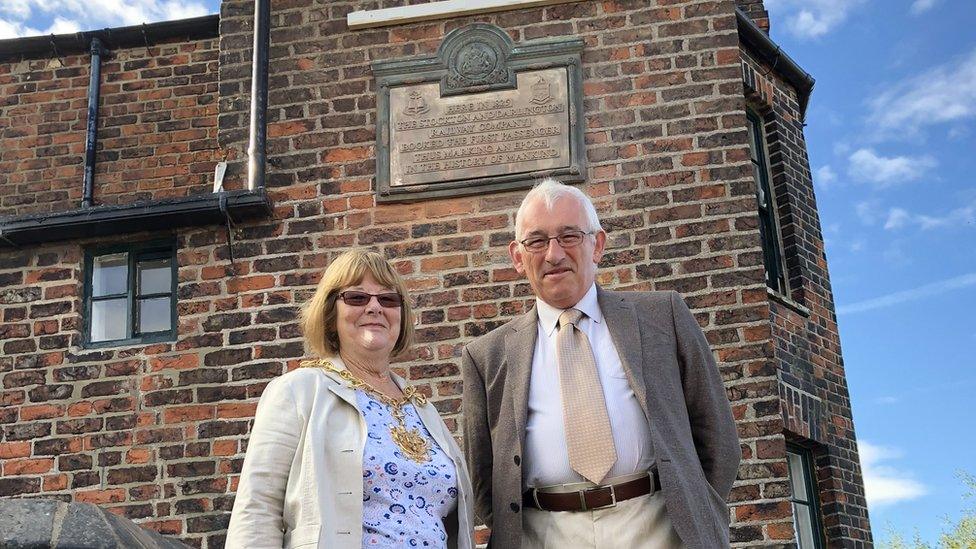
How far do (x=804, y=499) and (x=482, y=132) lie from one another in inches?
144

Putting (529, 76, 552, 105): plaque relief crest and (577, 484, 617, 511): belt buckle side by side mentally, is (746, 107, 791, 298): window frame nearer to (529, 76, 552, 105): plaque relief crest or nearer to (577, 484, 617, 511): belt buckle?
(529, 76, 552, 105): plaque relief crest

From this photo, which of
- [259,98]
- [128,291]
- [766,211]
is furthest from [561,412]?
[766,211]

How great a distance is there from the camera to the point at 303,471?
116 inches

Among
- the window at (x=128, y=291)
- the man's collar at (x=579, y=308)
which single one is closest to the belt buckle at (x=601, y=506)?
the man's collar at (x=579, y=308)

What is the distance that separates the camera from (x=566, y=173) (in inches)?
241

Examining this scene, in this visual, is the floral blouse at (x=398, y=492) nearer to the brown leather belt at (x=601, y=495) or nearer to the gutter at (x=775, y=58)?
the brown leather belt at (x=601, y=495)

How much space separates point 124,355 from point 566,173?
2.85 metres

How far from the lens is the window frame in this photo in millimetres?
8078

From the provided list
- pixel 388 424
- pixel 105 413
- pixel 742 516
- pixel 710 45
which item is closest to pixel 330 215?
pixel 105 413

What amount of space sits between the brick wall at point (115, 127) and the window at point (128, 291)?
108 cm

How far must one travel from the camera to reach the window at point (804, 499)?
7.50 metres

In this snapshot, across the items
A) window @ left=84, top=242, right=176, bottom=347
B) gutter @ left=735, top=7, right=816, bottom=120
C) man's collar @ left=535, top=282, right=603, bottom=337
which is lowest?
man's collar @ left=535, top=282, right=603, bottom=337

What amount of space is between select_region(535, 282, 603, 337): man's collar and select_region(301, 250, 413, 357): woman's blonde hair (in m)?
0.48

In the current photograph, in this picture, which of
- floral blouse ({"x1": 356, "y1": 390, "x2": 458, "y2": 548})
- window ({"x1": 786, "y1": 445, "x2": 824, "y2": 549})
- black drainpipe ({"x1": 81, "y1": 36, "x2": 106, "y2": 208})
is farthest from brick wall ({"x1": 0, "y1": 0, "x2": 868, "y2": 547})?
floral blouse ({"x1": 356, "y1": 390, "x2": 458, "y2": 548})
